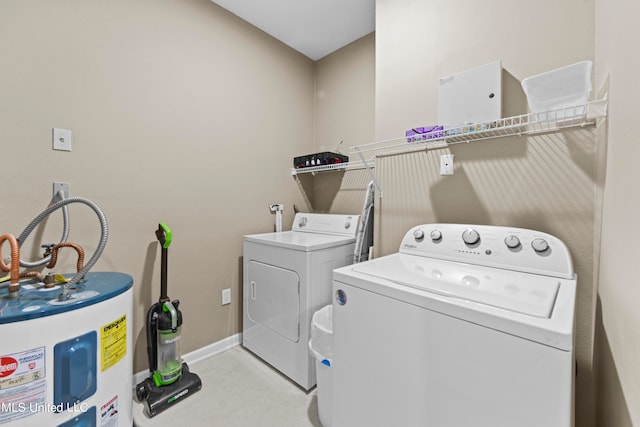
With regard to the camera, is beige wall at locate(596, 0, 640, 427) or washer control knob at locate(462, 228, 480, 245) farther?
washer control knob at locate(462, 228, 480, 245)

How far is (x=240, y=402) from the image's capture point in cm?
156

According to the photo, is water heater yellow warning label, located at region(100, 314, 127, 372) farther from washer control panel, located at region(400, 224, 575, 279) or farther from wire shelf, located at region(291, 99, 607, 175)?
wire shelf, located at region(291, 99, 607, 175)

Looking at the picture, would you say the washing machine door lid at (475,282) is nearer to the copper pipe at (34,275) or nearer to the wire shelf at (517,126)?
the wire shelf at (517,126)

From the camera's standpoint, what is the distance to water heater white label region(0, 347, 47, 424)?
2.89 ft

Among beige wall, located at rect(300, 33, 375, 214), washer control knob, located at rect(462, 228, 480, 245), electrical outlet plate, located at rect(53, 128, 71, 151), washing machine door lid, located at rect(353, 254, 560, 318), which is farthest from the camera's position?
beige wall, located at rect(300, 33, 375, 214)

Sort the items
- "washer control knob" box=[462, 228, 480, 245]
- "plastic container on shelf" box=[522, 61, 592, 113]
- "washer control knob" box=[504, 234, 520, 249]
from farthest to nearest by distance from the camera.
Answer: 1. "washer control knob" box=[462, 228, 480, 245]
2. "washer control knob" box=[504, 234, 520, 249]
3. "plastic container on shelf" box=[522, 61, 592, 113]

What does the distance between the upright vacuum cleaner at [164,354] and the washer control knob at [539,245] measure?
1.89m

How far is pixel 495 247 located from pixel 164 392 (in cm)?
193

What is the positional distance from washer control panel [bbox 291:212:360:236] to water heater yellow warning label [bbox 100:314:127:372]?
4.77 ft

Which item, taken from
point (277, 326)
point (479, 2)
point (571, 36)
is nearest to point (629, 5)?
point (571, 36)

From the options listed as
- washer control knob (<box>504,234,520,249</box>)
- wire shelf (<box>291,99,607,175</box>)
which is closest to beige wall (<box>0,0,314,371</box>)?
wire shelf (<box>291,99,607,175</box>)

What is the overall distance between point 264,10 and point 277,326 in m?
2.43

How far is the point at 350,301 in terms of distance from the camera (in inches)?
40.0

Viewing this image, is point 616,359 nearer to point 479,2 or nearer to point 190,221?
point 479,2
